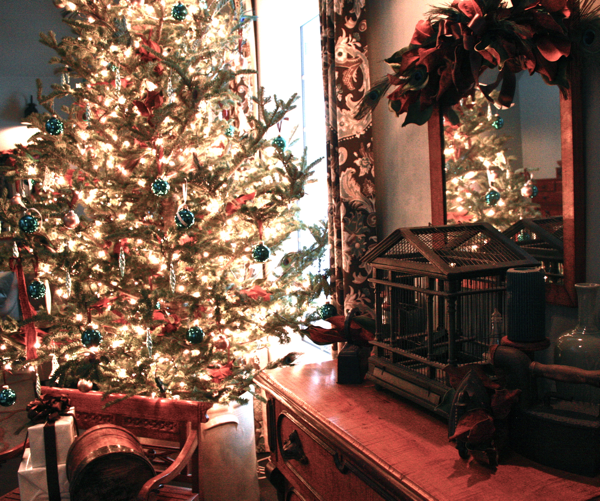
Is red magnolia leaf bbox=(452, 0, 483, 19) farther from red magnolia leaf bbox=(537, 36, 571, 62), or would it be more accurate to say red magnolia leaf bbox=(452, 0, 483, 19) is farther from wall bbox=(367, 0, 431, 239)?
wall bbox=(367, 0, 431, 239)

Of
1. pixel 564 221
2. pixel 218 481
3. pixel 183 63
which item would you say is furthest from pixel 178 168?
pixel 564 221

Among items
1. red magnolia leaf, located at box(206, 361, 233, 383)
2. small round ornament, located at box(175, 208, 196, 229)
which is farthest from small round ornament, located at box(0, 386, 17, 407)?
small round ornament, located at box(175, 208, 196, 229)

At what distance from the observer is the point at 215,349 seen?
2.10 metres

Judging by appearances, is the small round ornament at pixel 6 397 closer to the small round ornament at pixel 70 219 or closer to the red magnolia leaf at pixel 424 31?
the small round ornament at pixel 70 219

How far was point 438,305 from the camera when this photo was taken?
3.76 ft

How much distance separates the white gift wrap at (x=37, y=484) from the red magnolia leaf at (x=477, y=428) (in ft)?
4.23

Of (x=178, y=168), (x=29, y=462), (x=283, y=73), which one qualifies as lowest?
(x=29, y=462)

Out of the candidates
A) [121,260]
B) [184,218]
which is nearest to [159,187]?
[184,218]

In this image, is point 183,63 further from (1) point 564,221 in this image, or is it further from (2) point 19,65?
(2) point 19,65

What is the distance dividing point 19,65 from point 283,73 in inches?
170

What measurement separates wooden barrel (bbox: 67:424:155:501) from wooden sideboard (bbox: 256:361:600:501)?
413mm

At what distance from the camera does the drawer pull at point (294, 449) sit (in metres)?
1.25

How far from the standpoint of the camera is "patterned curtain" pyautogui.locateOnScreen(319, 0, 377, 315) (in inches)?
70.4

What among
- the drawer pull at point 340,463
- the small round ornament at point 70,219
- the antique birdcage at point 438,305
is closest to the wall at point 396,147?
the antique birdcage at point 438,305
